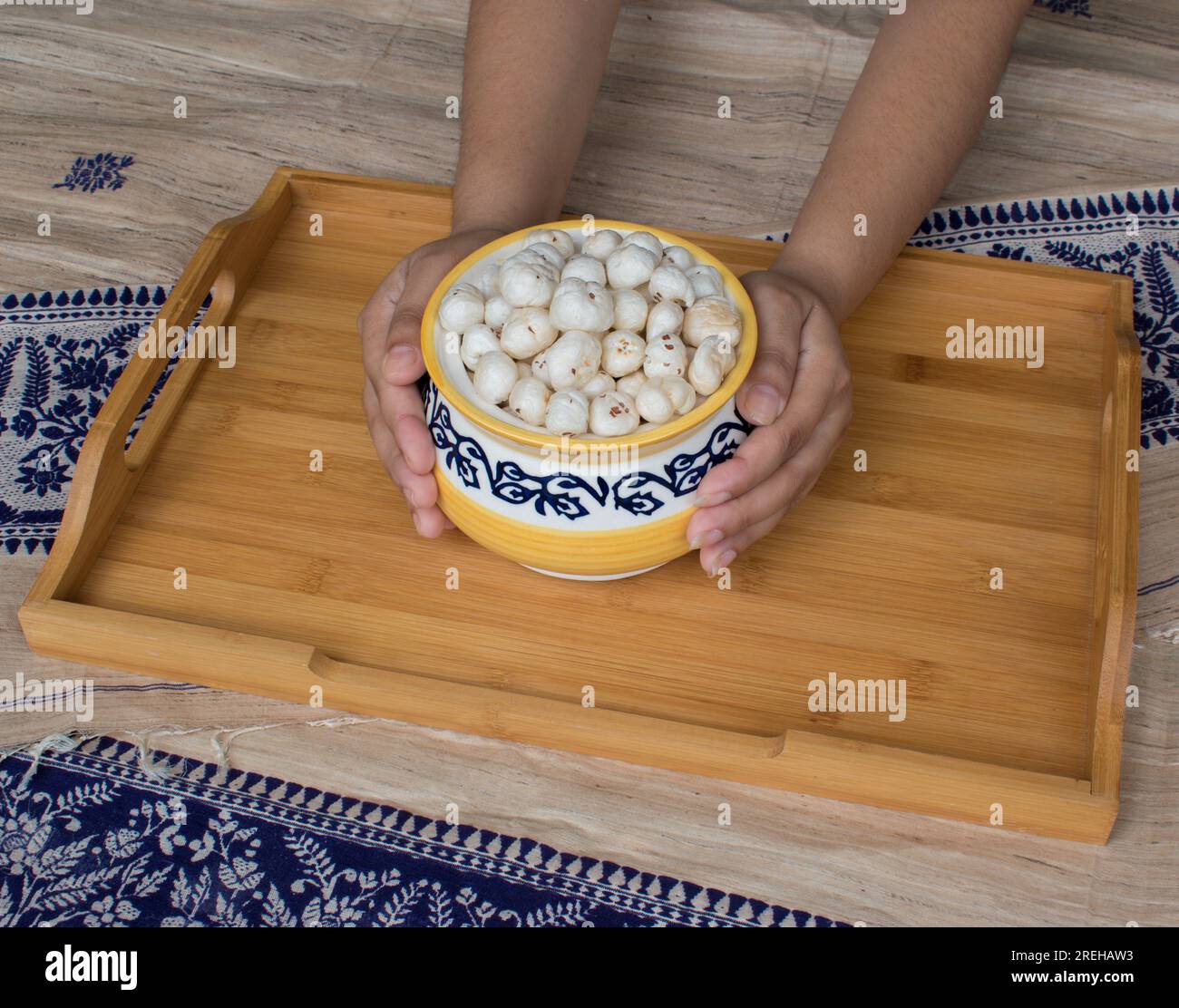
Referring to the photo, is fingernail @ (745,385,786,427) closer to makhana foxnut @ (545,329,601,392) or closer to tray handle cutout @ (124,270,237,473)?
makhana foxnut @ (545,329,601,392)

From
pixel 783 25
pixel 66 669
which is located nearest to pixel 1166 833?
pixel 66 669

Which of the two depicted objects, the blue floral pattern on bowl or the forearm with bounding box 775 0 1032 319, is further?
the forearm with bounding box 775 0 1032 319

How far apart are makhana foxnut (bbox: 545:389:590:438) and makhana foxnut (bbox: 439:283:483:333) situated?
9 cm

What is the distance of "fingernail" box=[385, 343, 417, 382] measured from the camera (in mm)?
785

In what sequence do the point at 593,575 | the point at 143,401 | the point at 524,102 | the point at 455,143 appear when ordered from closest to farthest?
the point at 593,575 < the point at 143,401 < the point at 524,102 < the point at 455,143

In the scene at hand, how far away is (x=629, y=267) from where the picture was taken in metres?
0.74

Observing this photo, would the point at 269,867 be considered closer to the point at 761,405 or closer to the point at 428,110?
the point at 761,405

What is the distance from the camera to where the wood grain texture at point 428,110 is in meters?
1.23

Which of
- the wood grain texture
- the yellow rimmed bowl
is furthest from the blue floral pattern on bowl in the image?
the wood grain texture

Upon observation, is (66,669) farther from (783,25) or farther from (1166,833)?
(783,25)

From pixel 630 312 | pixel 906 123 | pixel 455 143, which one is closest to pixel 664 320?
pixel 630 312

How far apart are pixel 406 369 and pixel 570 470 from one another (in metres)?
0.15

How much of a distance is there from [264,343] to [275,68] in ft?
1.87

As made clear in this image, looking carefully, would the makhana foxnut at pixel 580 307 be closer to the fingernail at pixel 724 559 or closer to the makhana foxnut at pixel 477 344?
the makhana foxnut at pixel 477 344
